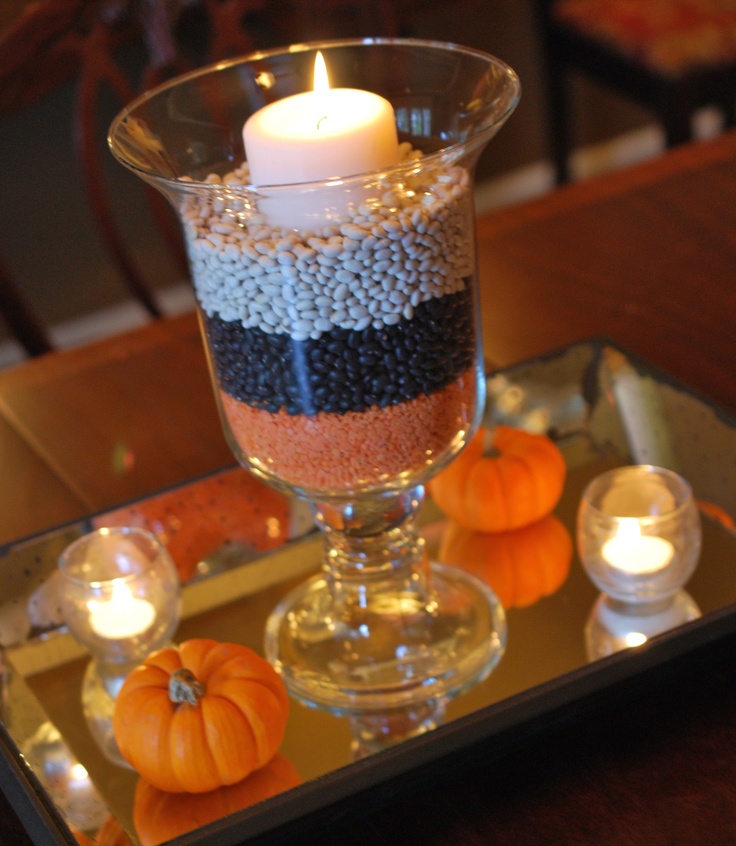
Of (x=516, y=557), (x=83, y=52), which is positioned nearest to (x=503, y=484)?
(x=516, y=557)

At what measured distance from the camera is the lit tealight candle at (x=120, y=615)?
1.94 feet

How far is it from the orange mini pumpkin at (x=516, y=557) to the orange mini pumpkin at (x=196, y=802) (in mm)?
174

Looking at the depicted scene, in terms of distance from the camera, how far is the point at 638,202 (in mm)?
971

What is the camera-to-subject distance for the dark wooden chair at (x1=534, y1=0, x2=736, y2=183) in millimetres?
1822

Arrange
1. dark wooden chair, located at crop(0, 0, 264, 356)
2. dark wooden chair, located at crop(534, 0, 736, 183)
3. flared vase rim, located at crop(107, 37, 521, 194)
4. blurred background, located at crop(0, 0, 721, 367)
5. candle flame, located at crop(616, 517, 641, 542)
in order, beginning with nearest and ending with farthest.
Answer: flared vase rim, located at crop(107, 37, 521, 194) < candle flame, located at crop(616, 517, 641, 542) < dark wooden chair, located at crop(0, 0, 264, 356) < dark wooden chair, located at crop(534, 0, 736, 183) < blurred background, located at crop(0, 0, 721, 367)

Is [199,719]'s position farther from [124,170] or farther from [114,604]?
[124,170]

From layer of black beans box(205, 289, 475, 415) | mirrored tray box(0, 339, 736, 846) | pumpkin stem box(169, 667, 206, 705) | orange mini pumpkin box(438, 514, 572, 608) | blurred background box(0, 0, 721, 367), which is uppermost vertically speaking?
layer of black beans box(205, 289, 475, 415)

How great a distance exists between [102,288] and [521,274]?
1457 millimetres

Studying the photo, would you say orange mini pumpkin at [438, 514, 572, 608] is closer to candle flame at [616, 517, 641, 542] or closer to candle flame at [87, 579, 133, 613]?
candle flame at [616, 517, 641, 542]

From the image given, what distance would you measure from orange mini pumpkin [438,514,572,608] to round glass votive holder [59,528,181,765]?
0.56 ft

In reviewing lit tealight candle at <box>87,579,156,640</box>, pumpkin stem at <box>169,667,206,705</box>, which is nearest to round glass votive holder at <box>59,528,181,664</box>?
lit tealight candle at <box>87,579,156,640</box>

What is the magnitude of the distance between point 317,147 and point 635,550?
0.26 metres

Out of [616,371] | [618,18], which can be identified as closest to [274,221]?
[616,371]

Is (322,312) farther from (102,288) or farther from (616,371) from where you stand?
(102,288)
